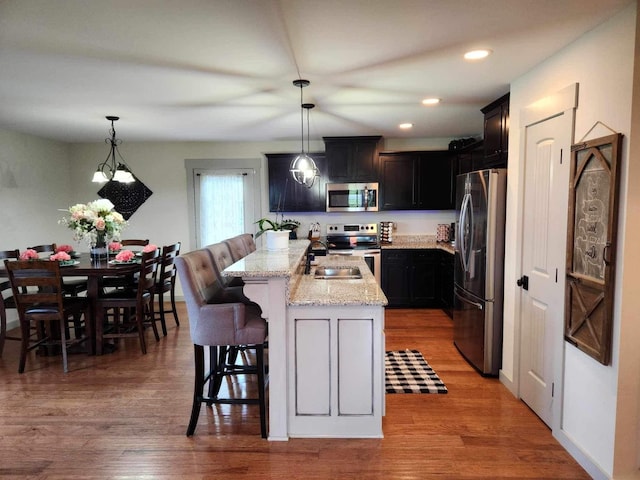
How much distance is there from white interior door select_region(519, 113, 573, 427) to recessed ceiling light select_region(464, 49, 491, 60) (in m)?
0.59

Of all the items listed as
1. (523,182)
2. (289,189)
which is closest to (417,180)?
(289,189)

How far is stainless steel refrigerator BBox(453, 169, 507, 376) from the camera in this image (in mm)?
3139

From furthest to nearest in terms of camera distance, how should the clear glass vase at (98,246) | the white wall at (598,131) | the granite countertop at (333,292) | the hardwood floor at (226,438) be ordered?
the clear glass vase at (98,246) → the granite countertop at (333,292) → the hardwood floor at (226,438) → the white wall at (598,131)

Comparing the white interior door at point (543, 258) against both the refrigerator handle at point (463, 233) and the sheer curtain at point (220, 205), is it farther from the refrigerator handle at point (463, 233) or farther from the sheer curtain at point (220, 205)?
the sheer curtain at point (220, 205)

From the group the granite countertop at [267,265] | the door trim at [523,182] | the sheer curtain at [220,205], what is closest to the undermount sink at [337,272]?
the granite countertop at [267,265]

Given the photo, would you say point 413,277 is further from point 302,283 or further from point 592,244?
point 592,244

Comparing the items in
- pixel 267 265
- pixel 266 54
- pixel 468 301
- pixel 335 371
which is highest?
pixel 266 54

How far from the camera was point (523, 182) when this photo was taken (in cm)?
285

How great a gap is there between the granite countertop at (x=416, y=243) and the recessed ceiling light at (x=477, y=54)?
2870 mm

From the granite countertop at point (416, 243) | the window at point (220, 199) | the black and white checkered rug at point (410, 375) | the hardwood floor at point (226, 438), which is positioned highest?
the window at point (220, 199)

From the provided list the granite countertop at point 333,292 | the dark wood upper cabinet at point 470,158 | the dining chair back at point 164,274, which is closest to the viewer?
the granite countertop at point 333,292

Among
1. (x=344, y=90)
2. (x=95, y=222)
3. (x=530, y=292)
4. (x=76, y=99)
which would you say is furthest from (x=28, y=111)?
(x=530, y=292)

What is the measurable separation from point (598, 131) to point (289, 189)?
13.2 ft

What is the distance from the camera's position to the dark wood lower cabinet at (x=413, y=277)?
5.29m
